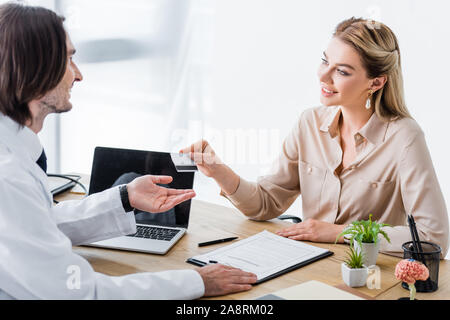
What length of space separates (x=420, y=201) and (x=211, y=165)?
2.32ft

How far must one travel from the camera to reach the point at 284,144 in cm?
194

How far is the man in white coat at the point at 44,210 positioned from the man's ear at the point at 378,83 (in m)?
0.87

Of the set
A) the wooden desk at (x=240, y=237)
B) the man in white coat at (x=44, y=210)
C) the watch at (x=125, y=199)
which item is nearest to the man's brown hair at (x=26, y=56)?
the man in white coat at (x=44, y=210)

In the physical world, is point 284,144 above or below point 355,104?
below

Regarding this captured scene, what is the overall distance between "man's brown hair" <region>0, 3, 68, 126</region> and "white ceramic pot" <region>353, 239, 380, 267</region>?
893 millimetres

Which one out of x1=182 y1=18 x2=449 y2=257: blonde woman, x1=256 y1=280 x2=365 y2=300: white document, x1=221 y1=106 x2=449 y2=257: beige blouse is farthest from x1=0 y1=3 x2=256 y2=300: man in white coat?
x1=221 y1=106 x2=449 y2=257: beige blouse

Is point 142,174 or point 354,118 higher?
point 354,118

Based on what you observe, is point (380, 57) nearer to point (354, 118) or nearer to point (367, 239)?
point (354, 118)

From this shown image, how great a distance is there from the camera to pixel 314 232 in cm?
151

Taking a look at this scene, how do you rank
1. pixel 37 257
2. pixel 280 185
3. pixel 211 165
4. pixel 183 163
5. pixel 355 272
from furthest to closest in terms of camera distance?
pixel 280 185, pixel 211 165, pixel 183 163, pixel 355 272, pixel 37 257

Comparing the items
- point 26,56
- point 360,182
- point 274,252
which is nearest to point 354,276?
point 274,252

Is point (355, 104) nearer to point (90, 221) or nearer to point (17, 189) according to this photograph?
point (90, 221)
